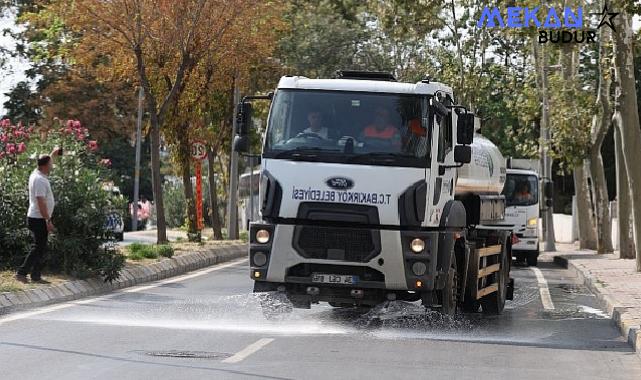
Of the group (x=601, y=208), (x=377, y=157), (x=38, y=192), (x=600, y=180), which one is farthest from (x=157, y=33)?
(x=377, y=157)

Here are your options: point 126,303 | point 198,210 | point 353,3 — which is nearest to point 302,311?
point 126,303

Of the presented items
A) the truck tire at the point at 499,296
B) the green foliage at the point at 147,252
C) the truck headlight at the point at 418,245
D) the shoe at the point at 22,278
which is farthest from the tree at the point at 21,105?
the truck headlight at the point at 418,245

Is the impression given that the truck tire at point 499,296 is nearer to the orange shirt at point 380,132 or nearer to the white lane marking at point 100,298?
the orange shirt at point 380,132

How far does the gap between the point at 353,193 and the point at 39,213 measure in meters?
5.35

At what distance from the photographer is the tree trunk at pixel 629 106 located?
95.7 ft

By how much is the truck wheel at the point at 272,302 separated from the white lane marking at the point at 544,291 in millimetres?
5973

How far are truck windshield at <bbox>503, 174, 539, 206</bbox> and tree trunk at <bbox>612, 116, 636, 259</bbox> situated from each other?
9.12 ft

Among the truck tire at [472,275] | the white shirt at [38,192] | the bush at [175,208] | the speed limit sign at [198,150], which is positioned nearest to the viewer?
the truck tire at [472,275]

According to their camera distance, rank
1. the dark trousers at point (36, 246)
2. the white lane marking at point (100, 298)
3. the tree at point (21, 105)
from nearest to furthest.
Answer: the white lane marking at point (100, 298), the dark trousers at point (36, 246), the tree at point (21, 105)

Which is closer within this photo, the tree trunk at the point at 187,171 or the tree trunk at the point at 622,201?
the tree trunk at the point at 622,201

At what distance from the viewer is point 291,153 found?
627 inches

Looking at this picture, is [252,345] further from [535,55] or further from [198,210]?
[535,55]

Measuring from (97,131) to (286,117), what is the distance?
1840 inches

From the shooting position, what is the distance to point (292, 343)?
14.3 metres
